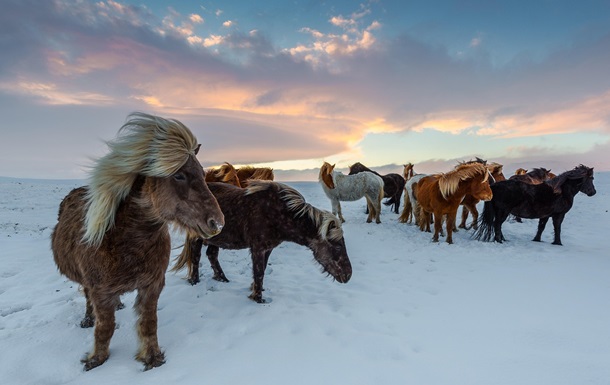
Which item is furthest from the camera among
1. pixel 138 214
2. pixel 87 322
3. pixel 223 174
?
pixel 223 174

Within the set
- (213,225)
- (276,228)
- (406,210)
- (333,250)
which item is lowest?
(406,210)

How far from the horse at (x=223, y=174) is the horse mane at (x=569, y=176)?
920 cm

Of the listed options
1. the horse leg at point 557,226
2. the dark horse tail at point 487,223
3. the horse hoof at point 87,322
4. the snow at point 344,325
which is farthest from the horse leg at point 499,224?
the horse hoof at point 87,322

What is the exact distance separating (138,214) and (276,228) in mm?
2142

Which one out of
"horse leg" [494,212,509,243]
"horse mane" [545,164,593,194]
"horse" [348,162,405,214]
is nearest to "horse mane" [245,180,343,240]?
"horse leg" [494,212,509,243]

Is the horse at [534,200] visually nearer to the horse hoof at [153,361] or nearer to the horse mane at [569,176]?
the horse mane at [569,176]

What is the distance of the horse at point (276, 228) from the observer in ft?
14.1

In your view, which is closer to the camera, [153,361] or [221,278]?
[153,361]

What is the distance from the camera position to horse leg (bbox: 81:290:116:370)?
2625mm

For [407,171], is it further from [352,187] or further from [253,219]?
[253,219]

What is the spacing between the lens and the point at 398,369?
A: 9.60 feet

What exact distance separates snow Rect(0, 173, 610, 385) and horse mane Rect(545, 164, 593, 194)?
237cm

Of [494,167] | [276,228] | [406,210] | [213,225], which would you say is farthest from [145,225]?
[494,167]

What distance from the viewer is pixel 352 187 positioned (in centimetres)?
1161
